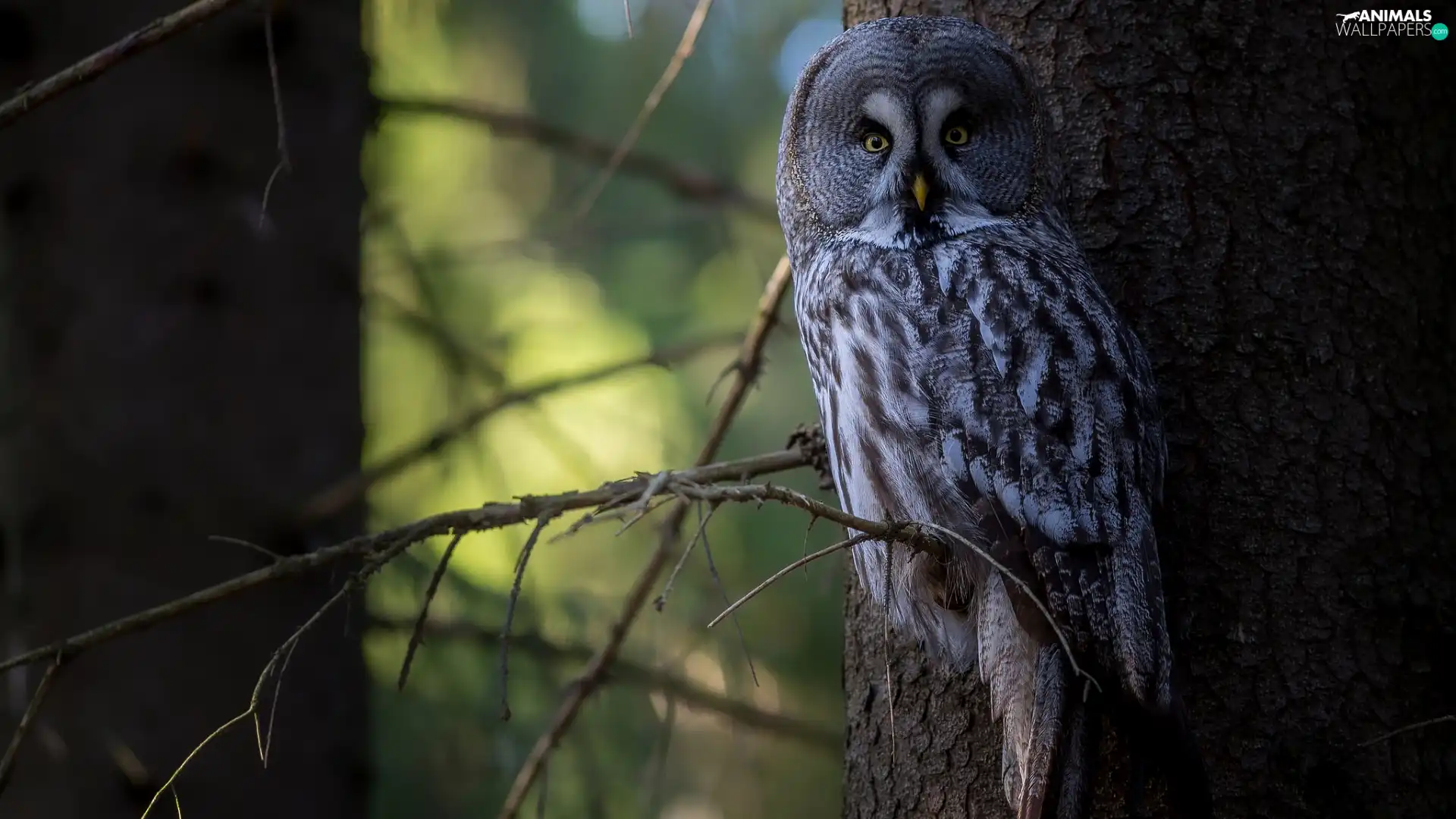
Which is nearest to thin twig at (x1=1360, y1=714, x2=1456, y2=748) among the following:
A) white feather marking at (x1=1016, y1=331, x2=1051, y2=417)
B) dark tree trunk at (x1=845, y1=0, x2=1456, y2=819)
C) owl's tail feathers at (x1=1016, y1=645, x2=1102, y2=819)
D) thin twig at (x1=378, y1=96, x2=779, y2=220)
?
dark tree trunk at (x1=845, y1=0, x2=1456, y2=819)

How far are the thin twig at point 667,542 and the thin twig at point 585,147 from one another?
602mm

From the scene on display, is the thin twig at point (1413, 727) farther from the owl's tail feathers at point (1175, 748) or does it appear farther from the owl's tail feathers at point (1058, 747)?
the owl's tail feathers at point (1058, 747)

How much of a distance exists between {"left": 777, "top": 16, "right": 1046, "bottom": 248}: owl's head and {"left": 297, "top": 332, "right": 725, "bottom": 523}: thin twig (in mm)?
507

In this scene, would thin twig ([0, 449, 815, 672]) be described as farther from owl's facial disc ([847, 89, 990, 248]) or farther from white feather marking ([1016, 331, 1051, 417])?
owl's facial disc ([847, 89, 990, 248])

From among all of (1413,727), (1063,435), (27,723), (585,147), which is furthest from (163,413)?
(1413,727)

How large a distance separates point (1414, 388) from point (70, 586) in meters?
2.50

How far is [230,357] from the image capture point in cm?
278

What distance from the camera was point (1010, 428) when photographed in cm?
190

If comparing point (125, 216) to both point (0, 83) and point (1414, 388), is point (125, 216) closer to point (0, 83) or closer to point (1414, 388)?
point (0, 83)

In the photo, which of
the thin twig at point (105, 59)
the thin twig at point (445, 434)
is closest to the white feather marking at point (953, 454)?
the thin twig at point (445, 434)

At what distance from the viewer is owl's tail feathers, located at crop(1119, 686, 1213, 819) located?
5.82 feet

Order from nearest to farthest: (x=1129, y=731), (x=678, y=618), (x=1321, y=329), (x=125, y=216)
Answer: (x=1129, y=731), (x=1321, y=329), (x=125, y=216), (x=678, y=618)

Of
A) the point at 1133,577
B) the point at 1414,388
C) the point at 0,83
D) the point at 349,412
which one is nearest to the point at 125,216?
the point at 0,83

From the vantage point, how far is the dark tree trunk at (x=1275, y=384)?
2.04m
